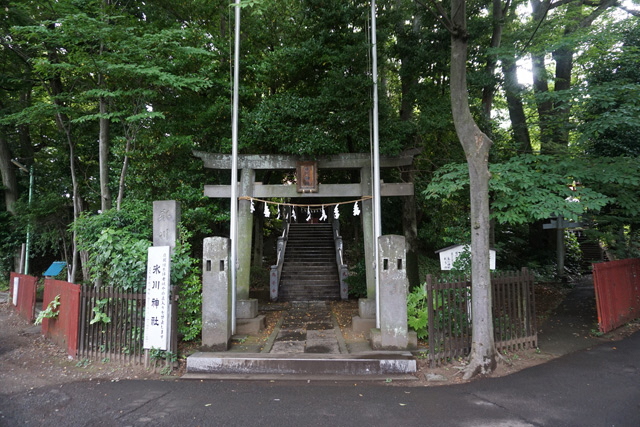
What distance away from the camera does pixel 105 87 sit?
8.96m

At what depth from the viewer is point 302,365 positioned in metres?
6.20

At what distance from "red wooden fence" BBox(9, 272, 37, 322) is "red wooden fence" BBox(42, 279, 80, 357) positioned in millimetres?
2569

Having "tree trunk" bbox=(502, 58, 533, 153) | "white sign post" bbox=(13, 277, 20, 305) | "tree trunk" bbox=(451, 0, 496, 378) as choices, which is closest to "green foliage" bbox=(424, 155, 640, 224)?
"tree trunk" bbox=(451, 0, 496, 378)

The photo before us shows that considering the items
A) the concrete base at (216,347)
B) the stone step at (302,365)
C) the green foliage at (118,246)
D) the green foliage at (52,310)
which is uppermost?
the green foliage at (118,246)

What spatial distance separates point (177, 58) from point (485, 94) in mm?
9918

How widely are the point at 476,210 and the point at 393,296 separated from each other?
2.22 m

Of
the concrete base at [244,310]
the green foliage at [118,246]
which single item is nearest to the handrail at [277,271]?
the concrete base at [244,310]

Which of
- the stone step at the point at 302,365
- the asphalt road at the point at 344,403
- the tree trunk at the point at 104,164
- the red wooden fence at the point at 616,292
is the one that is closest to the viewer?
the asphalt road at the point at 344,403

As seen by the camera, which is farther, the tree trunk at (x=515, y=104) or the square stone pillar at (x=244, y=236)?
the tree trunk at (x=515, y=104)

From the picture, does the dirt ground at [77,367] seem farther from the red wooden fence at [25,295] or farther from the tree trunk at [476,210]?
the red wooden fence at [25,295]

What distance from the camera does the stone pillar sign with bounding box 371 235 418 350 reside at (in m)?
6.73

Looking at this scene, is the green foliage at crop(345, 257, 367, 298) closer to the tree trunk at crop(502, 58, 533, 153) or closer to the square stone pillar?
the square stone pillar

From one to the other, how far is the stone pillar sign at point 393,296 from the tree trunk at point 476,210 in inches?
48.7

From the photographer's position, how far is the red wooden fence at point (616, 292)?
314 inches
